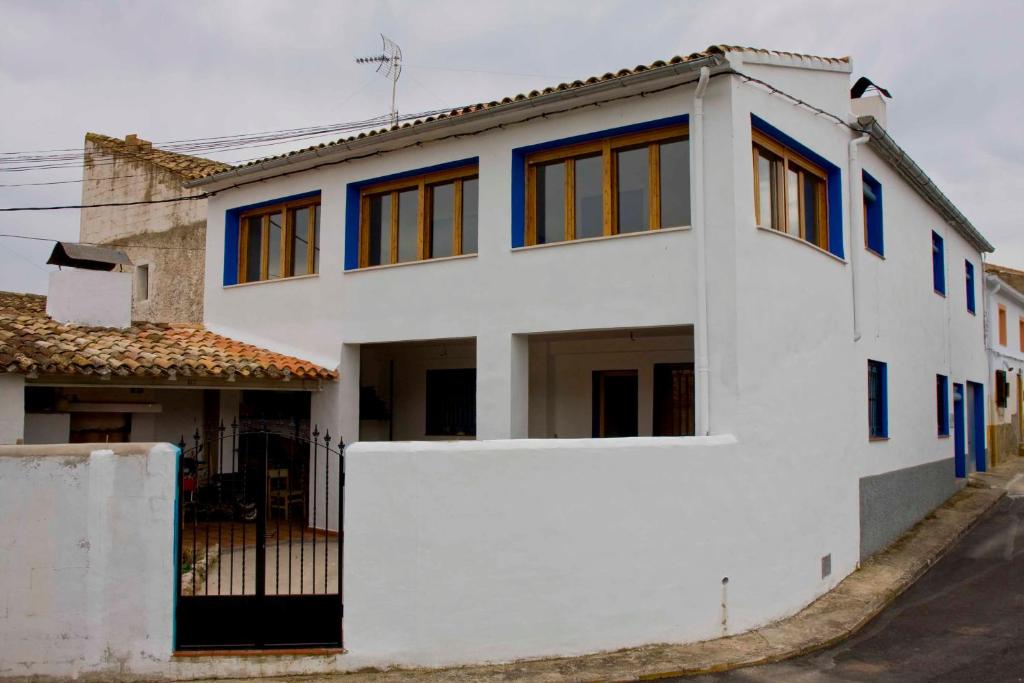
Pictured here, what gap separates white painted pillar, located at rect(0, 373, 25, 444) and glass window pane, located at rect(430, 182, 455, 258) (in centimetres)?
541

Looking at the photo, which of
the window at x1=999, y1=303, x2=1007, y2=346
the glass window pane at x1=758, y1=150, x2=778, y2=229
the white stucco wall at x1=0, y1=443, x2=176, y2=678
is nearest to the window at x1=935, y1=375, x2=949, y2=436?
the glass window pane at x1=758, y1=150, x2=778, y2=229

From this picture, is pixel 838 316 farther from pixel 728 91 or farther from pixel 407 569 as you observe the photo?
pixel 407 569

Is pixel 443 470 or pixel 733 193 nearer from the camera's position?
pixel 443 470

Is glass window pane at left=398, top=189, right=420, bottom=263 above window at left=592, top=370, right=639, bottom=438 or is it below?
above

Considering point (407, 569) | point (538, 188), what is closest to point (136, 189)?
point (538, 188)

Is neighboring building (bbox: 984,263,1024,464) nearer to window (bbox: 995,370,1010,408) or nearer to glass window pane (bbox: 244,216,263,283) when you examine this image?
window (bbox: 995,370,1010,408)

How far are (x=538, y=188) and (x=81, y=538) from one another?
21.8 feet

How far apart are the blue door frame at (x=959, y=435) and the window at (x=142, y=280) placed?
63.4 feet

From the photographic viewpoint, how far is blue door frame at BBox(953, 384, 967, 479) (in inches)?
649

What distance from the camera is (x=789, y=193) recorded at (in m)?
9.91

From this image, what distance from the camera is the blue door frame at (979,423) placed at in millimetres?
18812

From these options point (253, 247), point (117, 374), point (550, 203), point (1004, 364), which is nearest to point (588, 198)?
point (550, 203)

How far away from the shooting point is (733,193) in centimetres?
870

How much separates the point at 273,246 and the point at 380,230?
2459mm
